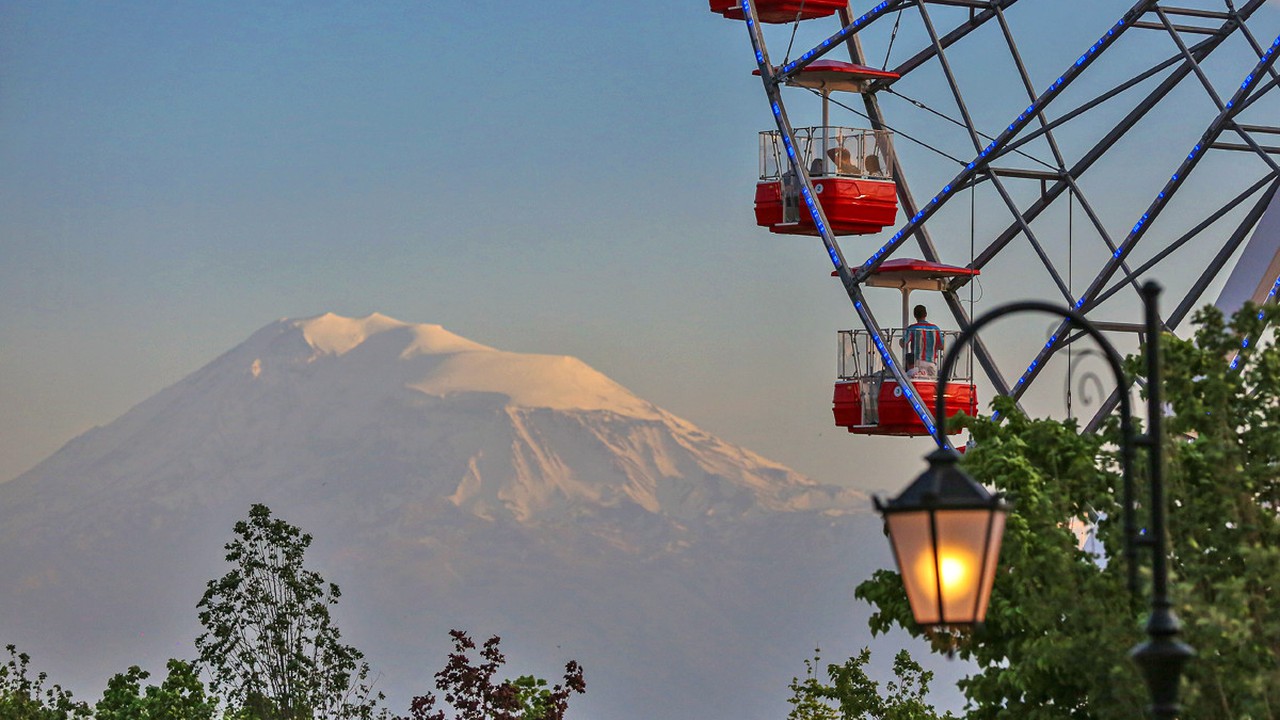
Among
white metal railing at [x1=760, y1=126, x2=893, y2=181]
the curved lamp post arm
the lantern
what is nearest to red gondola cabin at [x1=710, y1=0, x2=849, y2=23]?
white metal railing at [x1=760, y1=126, x2=893, y2=181]

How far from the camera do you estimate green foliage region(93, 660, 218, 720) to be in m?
34.3

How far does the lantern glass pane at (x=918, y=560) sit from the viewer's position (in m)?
9.52

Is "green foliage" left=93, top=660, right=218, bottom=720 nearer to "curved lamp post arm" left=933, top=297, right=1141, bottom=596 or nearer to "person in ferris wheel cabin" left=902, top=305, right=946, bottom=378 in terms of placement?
"person in ferris wheel cabin" left=902, top=305, right=946, bottom=378

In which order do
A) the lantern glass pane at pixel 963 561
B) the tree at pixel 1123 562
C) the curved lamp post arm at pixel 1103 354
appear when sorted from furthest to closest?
1. the tree at pixel 1123 562
2. the curved lamp post arm at pixel 1103 354
3. the lantern glass pane at pixel 963 561

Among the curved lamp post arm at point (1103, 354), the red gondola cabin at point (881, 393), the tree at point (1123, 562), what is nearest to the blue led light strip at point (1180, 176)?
the red gondola cabin at point (881, 393)

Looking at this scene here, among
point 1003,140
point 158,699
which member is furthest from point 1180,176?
point 158,699

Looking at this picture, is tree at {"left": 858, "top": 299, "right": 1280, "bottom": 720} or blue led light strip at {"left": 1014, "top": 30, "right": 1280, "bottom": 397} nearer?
tree at {"left": 858, "top": 299, "right": 1280, "bottom": 720}

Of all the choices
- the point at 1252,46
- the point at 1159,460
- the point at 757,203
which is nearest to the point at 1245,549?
the point at 1159,460

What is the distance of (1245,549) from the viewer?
19.2m

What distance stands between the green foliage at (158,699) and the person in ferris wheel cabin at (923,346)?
1221 cm

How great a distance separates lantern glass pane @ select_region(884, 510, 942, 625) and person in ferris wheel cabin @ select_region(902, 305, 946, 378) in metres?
25.3

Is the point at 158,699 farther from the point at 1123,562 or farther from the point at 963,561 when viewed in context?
the point at 963,561

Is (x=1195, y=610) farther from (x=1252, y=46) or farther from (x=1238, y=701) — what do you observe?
(x=1252, y=46)

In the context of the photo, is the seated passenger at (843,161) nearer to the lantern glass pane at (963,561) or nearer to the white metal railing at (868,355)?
the white metal railing at (868,355)
